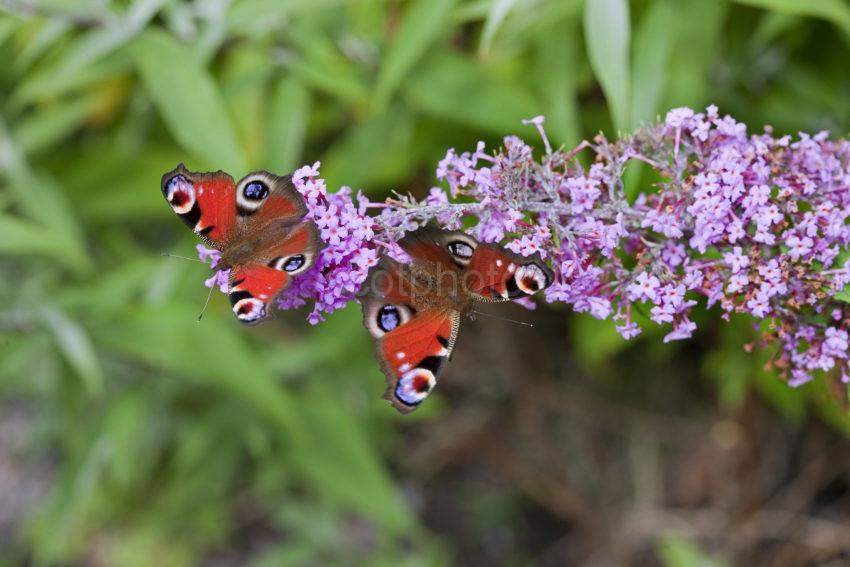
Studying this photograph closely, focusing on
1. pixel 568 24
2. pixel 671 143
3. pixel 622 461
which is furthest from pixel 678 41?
pixel 622 461

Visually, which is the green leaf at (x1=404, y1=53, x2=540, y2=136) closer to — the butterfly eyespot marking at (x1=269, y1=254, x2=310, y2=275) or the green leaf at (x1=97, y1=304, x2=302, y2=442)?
the green leaf at (x1=97, y1=304, x2=302, y2=442)

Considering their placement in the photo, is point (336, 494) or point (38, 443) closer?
point (336, 494)

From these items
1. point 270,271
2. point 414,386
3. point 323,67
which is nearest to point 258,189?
point 270,271

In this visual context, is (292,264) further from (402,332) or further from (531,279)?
(531,279)

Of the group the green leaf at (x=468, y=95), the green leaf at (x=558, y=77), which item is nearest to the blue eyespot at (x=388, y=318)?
the green leaf at (x=558, y=77)

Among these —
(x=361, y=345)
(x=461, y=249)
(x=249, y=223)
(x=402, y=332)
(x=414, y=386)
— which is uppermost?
(x=361, y=345)

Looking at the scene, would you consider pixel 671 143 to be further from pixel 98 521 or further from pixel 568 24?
pixel 98 521

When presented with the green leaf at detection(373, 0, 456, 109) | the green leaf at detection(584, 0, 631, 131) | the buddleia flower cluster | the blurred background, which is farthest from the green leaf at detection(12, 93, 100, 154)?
the green leaf at detection(584, 0, 631, 131)
